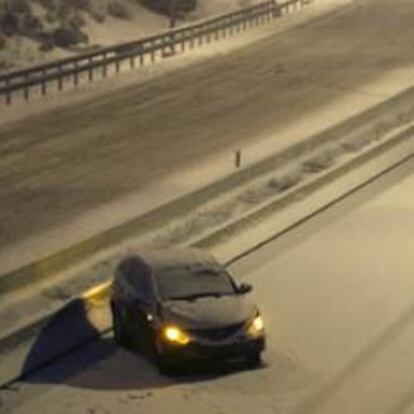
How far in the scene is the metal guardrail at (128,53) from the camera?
3519 cm

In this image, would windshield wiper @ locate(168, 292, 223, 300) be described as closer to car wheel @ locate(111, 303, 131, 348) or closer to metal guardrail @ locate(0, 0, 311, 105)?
car wheel @ locate(111, 303, 131, 348)

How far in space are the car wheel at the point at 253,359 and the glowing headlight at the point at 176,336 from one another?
889mm

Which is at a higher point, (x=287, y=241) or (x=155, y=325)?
(x=155, y=325)

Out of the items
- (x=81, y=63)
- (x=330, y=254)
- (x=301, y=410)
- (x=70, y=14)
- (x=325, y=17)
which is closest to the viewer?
(x=301, y=410)

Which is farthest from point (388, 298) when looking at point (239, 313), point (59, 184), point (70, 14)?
point (70, 14)

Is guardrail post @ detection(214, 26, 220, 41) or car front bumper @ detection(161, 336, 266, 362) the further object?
guardrail post @ detection(214, 26, 220, 41)

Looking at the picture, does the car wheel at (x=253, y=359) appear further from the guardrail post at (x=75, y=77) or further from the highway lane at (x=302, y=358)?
the guardrail post at (x=75, y=77)

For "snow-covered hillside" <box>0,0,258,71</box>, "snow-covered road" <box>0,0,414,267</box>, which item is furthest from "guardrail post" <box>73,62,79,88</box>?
"snow-covered hillside" <box>0,0,258,71</box>

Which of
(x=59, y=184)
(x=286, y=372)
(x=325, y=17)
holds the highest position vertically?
(x=286, y=372)

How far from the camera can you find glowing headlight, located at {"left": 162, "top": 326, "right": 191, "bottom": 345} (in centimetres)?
1619

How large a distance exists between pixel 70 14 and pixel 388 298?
3197 centimetres

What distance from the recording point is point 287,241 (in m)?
23.2

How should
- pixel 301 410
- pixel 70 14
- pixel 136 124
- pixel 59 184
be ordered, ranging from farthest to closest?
1. pixel 70 14
2. pixel 136 124
3. pixel 59 184
4. pixel 301 410

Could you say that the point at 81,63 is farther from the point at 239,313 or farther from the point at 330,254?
the point at 239,313
